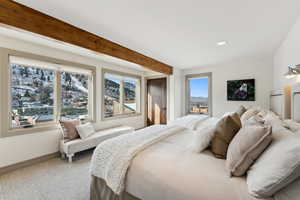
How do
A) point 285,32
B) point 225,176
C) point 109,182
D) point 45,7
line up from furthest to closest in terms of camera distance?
1. point 285,32
2. point 45,7
3. point 109,182
4. point 225,176

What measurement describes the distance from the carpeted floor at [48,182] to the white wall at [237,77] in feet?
13.0

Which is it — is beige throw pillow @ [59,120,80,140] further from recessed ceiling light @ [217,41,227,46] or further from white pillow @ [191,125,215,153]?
recessed ceiling light @ [217,41,227,46]

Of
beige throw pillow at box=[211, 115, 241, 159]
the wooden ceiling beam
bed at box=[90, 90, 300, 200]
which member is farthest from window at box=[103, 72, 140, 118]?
beige throw pillow at box=[211, 115, 241, 159]

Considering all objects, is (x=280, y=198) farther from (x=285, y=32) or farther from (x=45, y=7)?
(x=45, y=7)

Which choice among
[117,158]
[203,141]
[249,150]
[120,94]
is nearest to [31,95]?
[120,94]

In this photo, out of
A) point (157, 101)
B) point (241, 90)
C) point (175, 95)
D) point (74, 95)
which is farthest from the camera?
point (157, 101)

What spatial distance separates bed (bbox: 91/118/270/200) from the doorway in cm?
376

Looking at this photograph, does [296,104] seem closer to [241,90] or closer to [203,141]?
[203,141]

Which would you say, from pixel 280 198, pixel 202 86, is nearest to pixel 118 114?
pixel 202 86

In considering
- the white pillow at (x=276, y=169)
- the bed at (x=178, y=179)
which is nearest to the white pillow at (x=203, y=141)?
the bed at (x=178, y=179)

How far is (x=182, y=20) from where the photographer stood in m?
1.91

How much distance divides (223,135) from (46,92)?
11.5ft

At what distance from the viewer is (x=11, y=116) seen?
2484 millimetres

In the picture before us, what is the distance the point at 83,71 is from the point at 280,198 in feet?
12.9
